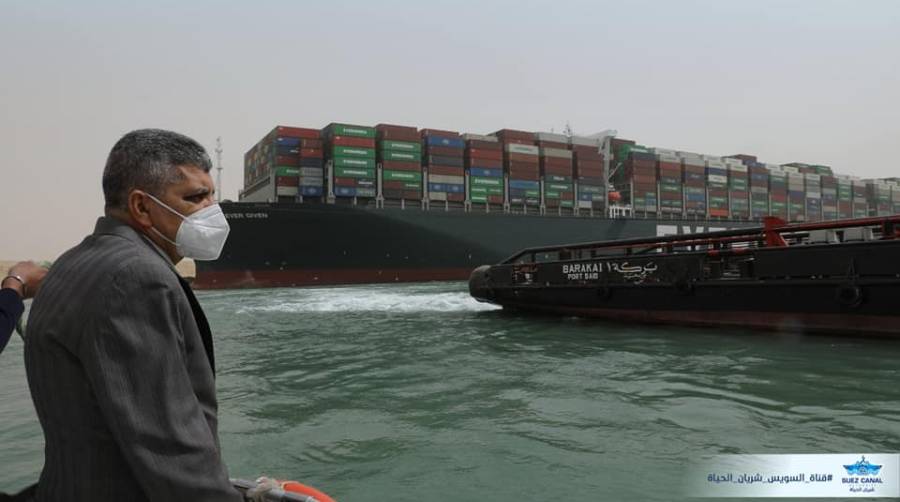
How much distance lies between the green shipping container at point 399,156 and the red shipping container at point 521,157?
6.98 meters

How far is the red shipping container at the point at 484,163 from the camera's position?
3569 cm

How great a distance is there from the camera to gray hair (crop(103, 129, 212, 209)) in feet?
4.31

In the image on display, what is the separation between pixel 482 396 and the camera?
4.99 metres

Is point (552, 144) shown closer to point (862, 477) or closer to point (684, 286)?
point (684, 286)

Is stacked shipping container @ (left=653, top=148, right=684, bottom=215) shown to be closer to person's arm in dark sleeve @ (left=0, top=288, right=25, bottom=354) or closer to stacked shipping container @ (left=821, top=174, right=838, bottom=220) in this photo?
stacked shipping container @ (left=821, top=174, right=838, bottom=220)

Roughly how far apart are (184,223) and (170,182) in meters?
0.11

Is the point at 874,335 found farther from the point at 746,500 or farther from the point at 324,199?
the point at 324,199

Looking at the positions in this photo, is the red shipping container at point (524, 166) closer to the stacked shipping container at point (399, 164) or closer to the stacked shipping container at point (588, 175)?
the stacked shipping container at point (588, 175)

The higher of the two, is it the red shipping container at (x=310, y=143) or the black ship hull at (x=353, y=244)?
the red shipping container at (x=310, y=143)

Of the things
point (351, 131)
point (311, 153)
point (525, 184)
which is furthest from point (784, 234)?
point (525, 184)

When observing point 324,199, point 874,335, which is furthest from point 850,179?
point 874,335

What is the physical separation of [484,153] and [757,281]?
28.6 meters

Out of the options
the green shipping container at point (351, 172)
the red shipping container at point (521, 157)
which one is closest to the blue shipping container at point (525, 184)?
the red shipping container at point (521, 157)

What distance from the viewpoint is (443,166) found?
34.8 metres
